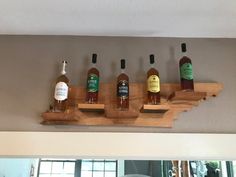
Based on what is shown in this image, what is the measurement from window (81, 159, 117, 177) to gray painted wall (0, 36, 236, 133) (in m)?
3.89

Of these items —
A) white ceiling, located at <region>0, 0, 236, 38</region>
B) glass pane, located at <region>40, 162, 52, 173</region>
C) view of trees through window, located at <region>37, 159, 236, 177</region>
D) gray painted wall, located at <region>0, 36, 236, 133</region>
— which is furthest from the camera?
glass pane, located at <region>40, 162, 52, 173</region>

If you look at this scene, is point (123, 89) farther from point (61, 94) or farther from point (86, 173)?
point (86, 173)

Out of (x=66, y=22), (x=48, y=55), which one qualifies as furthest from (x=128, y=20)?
(x=48, y=55)

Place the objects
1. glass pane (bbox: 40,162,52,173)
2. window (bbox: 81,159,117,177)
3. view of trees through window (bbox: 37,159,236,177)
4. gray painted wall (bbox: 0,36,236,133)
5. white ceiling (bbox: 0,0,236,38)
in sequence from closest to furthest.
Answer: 1. white ceiling (bbox: 0,0,236,38)
2. gray painted wall (bbox: 0,36,236,133)
3. view of trees through window (bbox: 37,159,236,177)
4. window (bbox: 81,159,117,177)
5. glass pane (bbox: 40,162,52,173)

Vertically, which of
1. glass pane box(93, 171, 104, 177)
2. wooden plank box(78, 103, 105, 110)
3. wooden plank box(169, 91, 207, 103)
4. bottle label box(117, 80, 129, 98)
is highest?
bottle label box(117, 80, 129, 98)

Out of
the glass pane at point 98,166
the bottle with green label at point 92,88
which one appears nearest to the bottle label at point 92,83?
the bottle with green label at point 92,88

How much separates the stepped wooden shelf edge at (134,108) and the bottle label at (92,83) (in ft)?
0.22

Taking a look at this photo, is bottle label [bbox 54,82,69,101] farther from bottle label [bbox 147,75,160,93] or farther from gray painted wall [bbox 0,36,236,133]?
bottle label [bbox 147,75,160,93]

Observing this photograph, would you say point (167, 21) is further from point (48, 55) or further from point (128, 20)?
point (48, 55)

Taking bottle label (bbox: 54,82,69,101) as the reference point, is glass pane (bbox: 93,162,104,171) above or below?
below

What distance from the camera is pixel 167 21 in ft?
4.63

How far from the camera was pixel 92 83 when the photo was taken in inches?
53.2

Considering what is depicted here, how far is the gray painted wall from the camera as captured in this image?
4.59 ft

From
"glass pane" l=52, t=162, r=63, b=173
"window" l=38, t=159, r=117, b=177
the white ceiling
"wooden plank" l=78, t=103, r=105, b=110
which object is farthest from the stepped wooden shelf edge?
"glass pane" l=52, t=162, r=63, b=173
